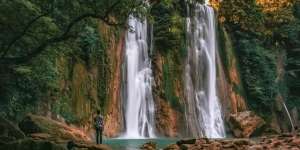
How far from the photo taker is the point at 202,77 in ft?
136

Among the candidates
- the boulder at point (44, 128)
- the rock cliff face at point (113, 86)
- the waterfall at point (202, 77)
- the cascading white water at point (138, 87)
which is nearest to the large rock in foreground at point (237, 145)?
the boulder at point (44, 128)

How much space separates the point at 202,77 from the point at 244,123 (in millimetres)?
4646

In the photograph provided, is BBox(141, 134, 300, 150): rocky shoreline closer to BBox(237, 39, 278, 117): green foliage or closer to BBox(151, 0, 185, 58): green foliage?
BBox(151, 0, 185, 58): green foliage

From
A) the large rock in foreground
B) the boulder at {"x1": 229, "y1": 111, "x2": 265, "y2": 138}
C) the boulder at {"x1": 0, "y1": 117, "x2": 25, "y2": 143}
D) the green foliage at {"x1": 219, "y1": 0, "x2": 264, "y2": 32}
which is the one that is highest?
the green foliage at {"x1": 219, "y1": 0, "x2": 264, "y2": 32}

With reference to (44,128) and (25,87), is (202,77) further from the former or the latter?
(44,128)

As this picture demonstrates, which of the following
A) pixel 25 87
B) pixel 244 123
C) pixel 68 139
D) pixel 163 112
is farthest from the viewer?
pixel 244 123

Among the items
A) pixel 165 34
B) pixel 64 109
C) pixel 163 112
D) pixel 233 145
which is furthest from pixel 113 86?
pixel 233 145

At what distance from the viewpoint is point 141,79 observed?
36750mm

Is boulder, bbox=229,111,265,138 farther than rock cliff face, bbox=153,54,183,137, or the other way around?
boulder, bbox=229,111,265,138

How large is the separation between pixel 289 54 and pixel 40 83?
3042cm

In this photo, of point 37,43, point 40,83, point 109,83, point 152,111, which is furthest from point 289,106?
point 37,43

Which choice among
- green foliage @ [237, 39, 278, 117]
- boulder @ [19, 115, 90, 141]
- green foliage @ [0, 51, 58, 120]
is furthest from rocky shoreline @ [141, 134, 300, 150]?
green foliage @ [237, 39, 278, 117]

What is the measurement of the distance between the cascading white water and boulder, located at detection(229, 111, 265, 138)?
271 inches

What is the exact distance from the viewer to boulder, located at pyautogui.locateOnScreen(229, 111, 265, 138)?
39.0 m
